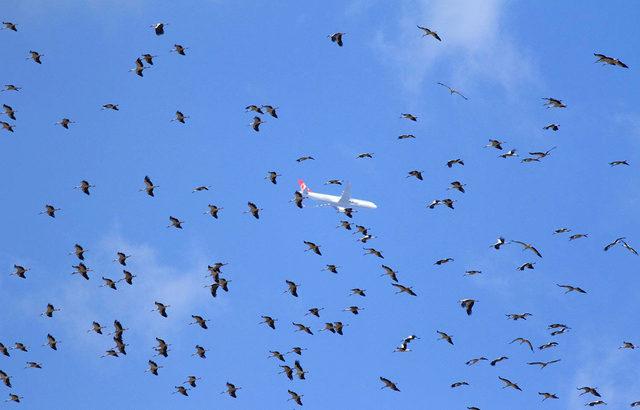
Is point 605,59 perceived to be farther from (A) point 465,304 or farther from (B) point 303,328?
(B) point 303,328

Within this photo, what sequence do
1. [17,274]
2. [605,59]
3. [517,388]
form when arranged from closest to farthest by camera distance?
[605,59], [517,388], [17,274]

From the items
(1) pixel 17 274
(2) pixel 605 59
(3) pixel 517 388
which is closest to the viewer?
(2) pixel 605 59

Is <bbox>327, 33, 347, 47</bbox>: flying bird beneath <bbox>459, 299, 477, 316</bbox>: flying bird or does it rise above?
above

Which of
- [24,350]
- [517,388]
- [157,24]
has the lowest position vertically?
[517,388]

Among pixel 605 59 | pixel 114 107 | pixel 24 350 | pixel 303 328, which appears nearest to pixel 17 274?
pixel 24 350

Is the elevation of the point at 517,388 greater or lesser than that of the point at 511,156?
lesser

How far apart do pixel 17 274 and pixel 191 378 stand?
19.5 metres

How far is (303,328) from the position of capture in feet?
448

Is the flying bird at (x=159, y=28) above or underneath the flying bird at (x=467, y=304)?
above

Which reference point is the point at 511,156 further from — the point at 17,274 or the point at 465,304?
the point at 17,274

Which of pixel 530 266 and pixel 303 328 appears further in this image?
pixel 303 328

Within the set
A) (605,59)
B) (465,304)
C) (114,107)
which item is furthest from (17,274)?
(605,59)

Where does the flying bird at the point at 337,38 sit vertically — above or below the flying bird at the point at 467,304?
above

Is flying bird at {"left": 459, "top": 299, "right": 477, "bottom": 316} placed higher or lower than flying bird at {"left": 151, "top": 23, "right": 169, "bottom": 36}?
lower
